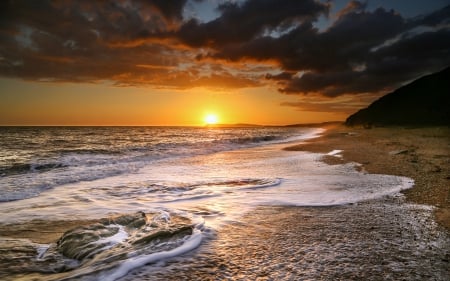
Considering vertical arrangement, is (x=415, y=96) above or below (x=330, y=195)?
above

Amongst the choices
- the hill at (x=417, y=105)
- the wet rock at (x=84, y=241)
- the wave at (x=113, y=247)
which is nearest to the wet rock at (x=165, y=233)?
the wave at (x=113, y=247)

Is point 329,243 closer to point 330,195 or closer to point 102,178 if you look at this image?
point 330,195

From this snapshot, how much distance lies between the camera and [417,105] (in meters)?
85.0

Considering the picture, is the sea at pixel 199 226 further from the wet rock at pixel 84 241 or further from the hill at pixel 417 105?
the hill at pixel 417 105

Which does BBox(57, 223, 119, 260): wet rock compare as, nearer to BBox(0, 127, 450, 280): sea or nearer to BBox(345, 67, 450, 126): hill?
BBox(0, 127, 450, 280): sea

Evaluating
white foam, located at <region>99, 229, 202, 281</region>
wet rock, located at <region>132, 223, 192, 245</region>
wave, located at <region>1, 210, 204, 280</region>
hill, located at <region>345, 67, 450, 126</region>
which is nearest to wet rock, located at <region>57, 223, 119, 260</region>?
wave, located at <region>1, 210, 204, 280</region>

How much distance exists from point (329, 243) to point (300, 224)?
1090 mm

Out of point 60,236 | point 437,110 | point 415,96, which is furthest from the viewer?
point 415,96

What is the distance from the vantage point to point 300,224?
5.79 m

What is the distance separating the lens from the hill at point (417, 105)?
241 feet

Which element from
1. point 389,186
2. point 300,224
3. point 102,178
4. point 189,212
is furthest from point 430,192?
point 102,178

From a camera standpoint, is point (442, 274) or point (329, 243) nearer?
point (442, 274)

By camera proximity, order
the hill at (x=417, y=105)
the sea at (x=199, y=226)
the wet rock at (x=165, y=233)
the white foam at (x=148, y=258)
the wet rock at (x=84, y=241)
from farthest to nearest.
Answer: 1. the hill at (x=417, y=105)
2. the wet rock at (x=165, y=233)
3. the wet rock at (x=84, y=241)
4. the sea at (x=199, y=226)
5. the white foam at (x=148, y=258)

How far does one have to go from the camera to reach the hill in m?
73.4
